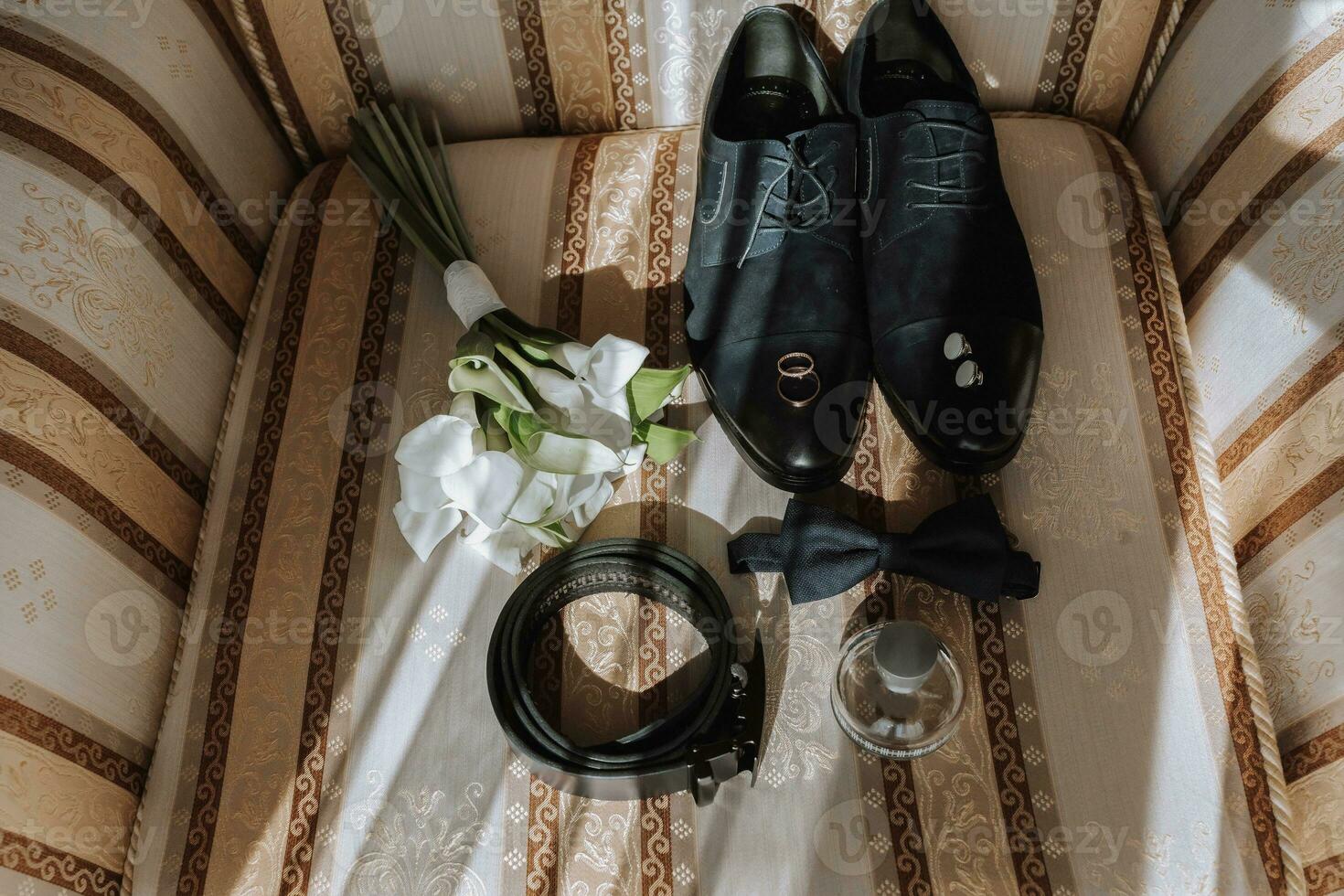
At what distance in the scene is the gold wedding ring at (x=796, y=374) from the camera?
33.2 inches

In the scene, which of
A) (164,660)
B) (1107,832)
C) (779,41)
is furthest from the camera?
(779,41)

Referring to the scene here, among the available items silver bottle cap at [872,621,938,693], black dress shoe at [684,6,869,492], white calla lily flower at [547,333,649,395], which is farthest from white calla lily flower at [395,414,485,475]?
silver bottle cap at [872,621,938,693]

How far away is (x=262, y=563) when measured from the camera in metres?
0.86

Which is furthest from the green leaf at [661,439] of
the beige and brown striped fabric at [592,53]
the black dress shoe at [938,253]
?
the beige and brown striped fabric at [592,53]

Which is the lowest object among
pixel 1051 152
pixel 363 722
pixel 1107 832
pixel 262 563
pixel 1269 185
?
pixel 1107 832

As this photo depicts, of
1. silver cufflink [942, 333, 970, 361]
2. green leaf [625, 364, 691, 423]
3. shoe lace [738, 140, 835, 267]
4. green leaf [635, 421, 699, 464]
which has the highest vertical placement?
shoe lace [738, 140, 835, 267]

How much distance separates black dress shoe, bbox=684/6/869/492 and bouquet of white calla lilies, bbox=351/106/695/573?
0.29 feet

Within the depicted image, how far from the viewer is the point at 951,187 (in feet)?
3.03

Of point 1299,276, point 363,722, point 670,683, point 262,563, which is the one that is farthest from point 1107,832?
point 262,563

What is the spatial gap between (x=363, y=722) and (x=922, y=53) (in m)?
0.87

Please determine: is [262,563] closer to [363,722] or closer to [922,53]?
[363,722]

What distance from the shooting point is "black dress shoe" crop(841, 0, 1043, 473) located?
2.74 feet

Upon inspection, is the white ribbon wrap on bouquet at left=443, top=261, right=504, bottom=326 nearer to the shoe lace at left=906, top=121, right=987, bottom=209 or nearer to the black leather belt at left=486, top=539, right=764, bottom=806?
the black leather belt at left=486, top=539, right=764, bottom=806

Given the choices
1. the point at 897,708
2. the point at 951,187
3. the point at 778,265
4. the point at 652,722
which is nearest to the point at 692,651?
the point at 652,722
